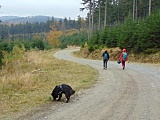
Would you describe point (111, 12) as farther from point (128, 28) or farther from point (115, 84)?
point (115, 84)

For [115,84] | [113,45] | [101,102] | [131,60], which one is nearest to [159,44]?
[131,60]

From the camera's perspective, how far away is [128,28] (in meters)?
34.7

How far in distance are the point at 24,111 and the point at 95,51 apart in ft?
109

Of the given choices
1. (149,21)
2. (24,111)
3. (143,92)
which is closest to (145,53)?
(149,21)

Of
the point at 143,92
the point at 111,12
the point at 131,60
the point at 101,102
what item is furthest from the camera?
the point at 111,12

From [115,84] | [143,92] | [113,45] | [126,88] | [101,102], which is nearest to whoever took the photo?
[101,102]

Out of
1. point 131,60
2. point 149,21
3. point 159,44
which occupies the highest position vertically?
point 149,21

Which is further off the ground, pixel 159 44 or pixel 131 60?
pixel 159 44

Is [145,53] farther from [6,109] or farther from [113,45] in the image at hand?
[6,109]

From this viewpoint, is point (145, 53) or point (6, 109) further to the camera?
point (145, 53)

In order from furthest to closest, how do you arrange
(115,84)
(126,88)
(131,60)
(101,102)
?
(131,60) → (115,84) → (126,88) → (101,102)

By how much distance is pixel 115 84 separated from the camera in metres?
14.7

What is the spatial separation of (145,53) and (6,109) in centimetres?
2468

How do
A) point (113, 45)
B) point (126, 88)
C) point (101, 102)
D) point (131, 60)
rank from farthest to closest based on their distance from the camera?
point (113, 45) < point (131, 60) < point (126, 88) < point (101, 102)
